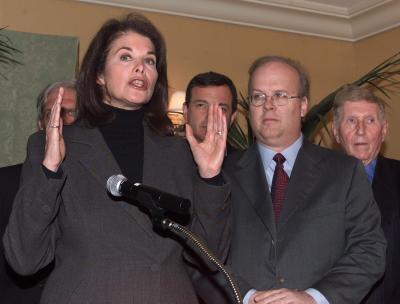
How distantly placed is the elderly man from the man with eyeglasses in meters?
1.18

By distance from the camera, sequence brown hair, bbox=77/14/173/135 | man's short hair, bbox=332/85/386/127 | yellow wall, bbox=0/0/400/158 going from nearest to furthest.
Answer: brown hair, bbox=77/14/173/135 → man's short hair, bbox=332/85/386/127 → yellow wall, bbox=0/0/400/158

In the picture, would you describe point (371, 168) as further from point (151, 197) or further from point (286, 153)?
point (151, 197)

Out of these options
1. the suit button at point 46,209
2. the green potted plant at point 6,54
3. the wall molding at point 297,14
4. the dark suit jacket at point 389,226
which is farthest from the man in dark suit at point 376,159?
the wall molding at point 297,14

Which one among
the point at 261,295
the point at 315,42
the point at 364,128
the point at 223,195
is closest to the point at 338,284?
the point at 261,295

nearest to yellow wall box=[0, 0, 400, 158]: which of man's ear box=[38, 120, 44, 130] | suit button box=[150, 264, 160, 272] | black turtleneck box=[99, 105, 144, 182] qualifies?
man's ear box=[38, 120, 44, 130]

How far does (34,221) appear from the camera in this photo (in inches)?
66.5

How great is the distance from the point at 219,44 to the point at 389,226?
387 cm

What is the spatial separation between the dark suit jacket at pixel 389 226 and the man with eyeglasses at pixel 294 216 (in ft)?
1.07

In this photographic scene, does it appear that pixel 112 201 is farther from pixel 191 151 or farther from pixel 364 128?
pixel 364 128

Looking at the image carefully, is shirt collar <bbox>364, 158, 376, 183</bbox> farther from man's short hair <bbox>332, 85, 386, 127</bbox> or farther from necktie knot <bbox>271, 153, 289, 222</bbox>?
necktie knot <bbox>271, 153, 289, 222</bbox>

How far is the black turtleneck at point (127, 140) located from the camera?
1.90 meters

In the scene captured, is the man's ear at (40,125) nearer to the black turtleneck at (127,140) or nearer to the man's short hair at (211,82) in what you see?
the black turtleneck at (127,140)

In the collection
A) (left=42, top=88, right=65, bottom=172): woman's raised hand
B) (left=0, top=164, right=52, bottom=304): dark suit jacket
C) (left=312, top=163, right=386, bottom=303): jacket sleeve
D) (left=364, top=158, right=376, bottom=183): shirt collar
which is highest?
(left=42, top=88, right=65, bottom=172): woman's raised hand

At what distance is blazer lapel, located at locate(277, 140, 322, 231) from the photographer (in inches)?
86.7
